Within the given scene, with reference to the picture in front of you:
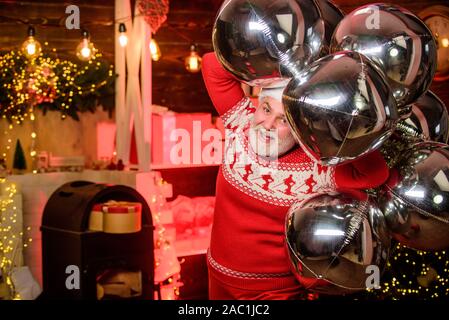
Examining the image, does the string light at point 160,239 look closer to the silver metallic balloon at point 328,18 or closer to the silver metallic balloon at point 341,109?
the silver metallic balloon at point 328,18

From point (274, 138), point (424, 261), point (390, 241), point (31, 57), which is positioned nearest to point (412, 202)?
point (390, 241)

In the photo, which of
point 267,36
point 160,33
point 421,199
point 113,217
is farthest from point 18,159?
point 421,199

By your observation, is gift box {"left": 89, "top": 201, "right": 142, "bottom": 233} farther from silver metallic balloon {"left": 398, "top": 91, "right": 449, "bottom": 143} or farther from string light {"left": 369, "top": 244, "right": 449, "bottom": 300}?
silver metallic balloon {"left": 398, "top": 91, "right": 449, "bottom": 143}

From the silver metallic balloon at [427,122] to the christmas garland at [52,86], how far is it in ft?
6.85

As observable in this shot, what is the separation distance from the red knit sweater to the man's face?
32mm

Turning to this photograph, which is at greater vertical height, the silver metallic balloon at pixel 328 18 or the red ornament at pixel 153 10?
the red ornament at pixel 153 10

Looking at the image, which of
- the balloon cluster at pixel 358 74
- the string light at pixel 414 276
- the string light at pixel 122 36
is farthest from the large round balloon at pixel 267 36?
the string light at pixel 122 36

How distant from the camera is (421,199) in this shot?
1556 mm

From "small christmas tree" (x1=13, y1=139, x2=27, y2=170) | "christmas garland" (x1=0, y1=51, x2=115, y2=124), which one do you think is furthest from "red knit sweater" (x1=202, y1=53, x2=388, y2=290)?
"small christmas tree" (x1=13, y1=139, x2=27, y2=170)

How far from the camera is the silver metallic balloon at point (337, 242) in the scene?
4.86 ft

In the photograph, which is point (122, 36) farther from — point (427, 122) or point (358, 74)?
point (358, 74)

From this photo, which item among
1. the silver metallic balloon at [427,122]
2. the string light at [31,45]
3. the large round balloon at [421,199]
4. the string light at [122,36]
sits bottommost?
the large round balloon at [421,199]

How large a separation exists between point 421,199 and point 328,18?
0.56 meters

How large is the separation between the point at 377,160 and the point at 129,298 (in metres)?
1.88
